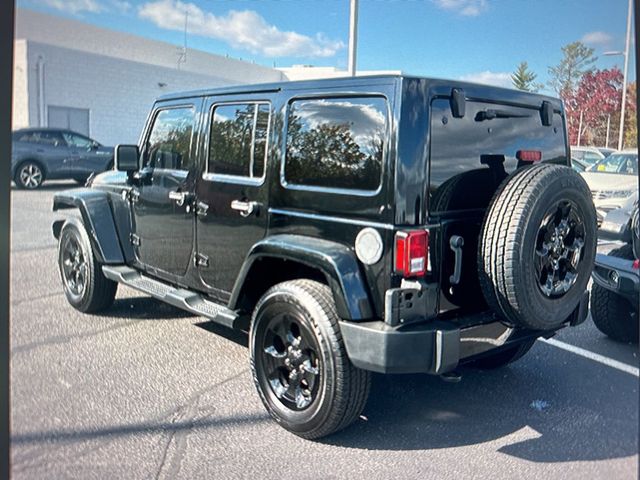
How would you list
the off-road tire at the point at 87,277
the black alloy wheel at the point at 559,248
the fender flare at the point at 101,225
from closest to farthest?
the black alloy wheel at the point at 559,248
the off-road tire at the point at 87,277
the fender flare at the point at 101,225

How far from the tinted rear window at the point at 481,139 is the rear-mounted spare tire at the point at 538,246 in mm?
231

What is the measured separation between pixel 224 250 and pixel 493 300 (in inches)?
63.3

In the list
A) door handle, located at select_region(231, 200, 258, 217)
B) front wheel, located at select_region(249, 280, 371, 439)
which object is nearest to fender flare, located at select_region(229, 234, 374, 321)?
front wheel, located at select_region(249, 280, 371, 439)

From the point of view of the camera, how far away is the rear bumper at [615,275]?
2.07 m

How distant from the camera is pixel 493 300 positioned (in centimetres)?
260

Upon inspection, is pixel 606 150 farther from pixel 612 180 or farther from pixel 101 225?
pixel 101 225

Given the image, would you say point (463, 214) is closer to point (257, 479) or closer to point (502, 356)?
point (502, 356)

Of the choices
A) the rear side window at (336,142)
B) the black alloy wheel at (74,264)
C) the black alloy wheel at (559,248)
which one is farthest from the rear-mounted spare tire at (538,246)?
the black alloy wheel at (74,264)

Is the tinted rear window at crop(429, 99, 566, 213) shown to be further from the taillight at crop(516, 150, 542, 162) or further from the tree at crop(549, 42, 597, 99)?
the tree at crop(549, 42, 597, 99)

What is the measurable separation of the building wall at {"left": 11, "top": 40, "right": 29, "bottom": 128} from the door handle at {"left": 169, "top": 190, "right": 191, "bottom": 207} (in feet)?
6.81

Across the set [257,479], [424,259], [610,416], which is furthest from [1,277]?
[610,416]

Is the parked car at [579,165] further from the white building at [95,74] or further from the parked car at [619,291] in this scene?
the white building at [95,74]

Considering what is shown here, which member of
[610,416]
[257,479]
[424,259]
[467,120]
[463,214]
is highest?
[467,120]

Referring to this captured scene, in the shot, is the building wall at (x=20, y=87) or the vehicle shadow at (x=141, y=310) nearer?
the building wall at (x=20, y=87)
